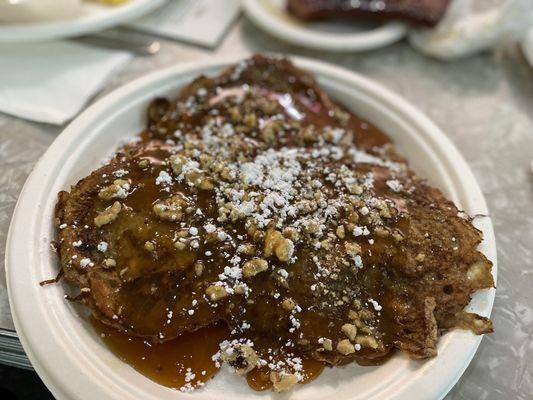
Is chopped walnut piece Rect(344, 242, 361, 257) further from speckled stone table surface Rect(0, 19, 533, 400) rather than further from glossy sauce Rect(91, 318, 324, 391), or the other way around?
speckled stone table surface Rect(0, 19, 533, 400)

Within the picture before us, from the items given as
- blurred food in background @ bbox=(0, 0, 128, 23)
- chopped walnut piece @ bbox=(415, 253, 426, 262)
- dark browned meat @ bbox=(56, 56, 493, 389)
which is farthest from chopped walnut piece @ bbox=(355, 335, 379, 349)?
blurred food in background @ bbox=(0, 0, 128, 23)

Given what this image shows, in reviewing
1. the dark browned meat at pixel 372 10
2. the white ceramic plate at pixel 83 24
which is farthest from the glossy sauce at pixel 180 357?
the dark browned meat at pixel 372 10

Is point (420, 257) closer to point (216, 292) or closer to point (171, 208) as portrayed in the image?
point (216, 292)

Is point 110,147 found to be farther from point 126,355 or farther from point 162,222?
point 126,355

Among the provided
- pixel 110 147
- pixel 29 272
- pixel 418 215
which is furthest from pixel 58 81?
pixel 418 215

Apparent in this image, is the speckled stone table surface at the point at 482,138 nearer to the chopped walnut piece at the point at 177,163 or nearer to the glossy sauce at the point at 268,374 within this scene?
the glossy sauce at the point at 268,374

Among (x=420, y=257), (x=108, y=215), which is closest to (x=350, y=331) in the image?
(x=420, y=257)
